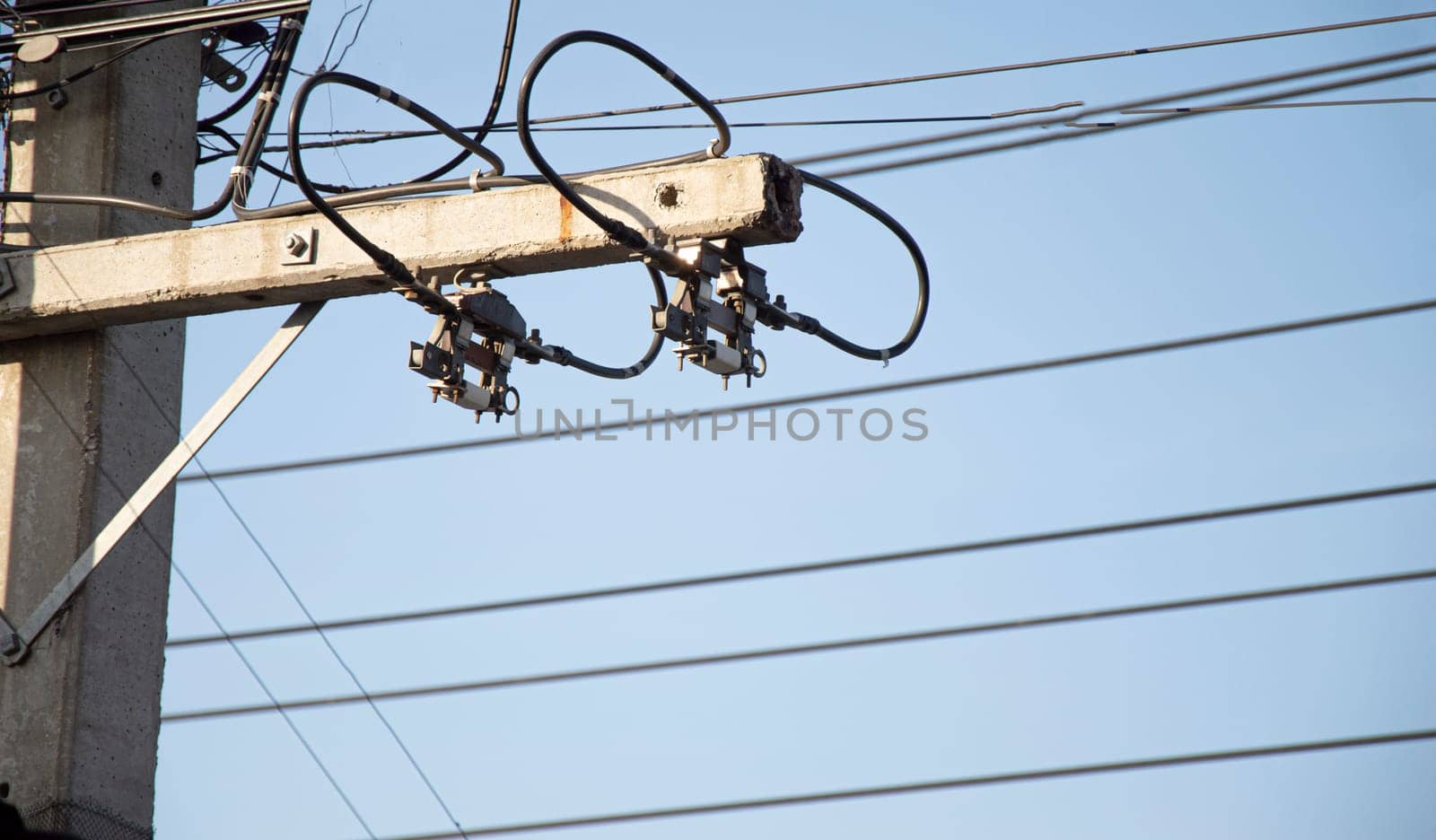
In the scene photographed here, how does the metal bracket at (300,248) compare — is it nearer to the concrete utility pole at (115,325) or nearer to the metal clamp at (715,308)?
the concrete utility pole at (115,325)

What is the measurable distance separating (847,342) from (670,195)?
2.54 feet

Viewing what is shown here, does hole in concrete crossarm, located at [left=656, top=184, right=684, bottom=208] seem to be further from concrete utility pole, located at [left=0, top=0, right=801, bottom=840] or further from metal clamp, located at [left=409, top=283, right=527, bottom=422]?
metal clamp, located at [left=409, top=283, right=527, bottom=422]

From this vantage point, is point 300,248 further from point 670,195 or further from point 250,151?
point 670,195

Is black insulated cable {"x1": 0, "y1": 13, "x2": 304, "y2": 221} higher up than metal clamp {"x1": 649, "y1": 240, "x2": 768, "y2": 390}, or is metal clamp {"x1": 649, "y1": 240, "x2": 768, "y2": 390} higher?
black insulated cable {"x1": 0, "y1": 13, "x2": 304, "y2": 221}

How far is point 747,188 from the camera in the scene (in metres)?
5.09

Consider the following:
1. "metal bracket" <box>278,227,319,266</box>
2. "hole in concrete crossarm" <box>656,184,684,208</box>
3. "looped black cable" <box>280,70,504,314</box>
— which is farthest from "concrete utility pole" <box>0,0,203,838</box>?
"hole in concrete crossarm" <box>656,184,684,208</box>

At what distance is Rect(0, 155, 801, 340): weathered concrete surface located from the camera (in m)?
5.16

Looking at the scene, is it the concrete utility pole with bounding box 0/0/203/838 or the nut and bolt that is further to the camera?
the concrete utility pole with bounding box 0/0/203/838

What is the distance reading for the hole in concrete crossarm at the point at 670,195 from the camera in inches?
205

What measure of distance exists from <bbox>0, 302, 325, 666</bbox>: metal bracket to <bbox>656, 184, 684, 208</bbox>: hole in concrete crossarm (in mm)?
1219

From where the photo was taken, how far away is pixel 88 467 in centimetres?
605

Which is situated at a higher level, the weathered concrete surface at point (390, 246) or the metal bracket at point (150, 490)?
the weathered concrete surface at point (390, 246)

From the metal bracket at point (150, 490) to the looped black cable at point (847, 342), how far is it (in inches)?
57.2

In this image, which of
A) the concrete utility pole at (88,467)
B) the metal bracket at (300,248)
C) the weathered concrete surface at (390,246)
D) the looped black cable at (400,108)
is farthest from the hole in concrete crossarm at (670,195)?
the concrete utility pole at (88,467)
